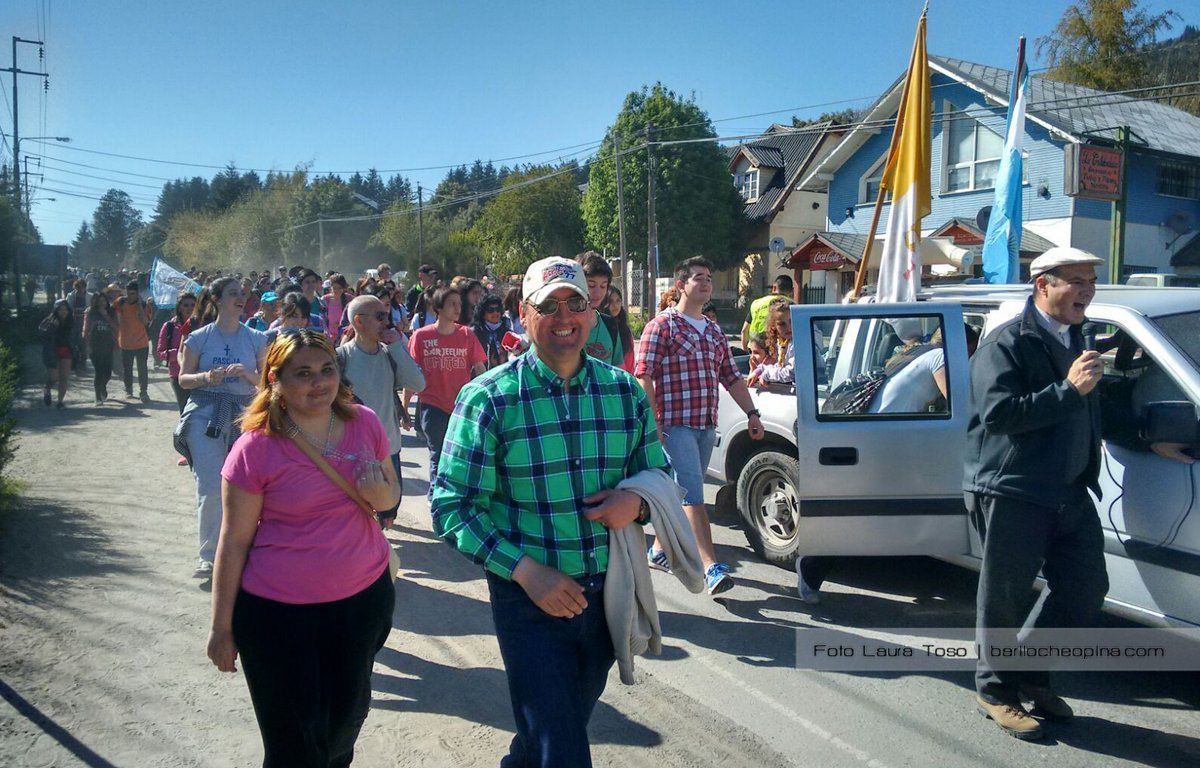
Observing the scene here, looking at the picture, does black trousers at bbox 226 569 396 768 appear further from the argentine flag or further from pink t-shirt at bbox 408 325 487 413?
the argentine flag

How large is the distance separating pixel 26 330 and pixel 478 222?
102ft

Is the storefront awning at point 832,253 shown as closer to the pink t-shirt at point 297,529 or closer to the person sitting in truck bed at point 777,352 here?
the person sitting in truck bed at point 777,352

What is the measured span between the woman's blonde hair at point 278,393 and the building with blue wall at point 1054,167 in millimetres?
21492

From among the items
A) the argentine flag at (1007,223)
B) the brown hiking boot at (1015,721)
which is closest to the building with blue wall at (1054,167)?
the argentine flag at (1007,223)

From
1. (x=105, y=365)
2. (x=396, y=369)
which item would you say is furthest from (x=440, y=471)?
(x=105, y=365)

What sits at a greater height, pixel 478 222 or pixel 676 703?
pixel 478 222

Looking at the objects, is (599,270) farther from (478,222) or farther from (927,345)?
(478,222)

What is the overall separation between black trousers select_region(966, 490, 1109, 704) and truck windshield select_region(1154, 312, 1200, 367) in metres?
0.91

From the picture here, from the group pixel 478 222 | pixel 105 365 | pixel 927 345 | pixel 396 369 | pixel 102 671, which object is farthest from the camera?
pixel 478 222

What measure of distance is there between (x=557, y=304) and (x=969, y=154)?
25511mm

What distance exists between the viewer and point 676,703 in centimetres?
403

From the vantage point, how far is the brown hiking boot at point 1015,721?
3.68 m

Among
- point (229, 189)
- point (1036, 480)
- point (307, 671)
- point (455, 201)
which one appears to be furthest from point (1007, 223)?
point (229, 189)

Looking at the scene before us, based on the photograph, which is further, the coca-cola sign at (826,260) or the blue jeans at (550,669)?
the coca-cola sign at (826,260)
